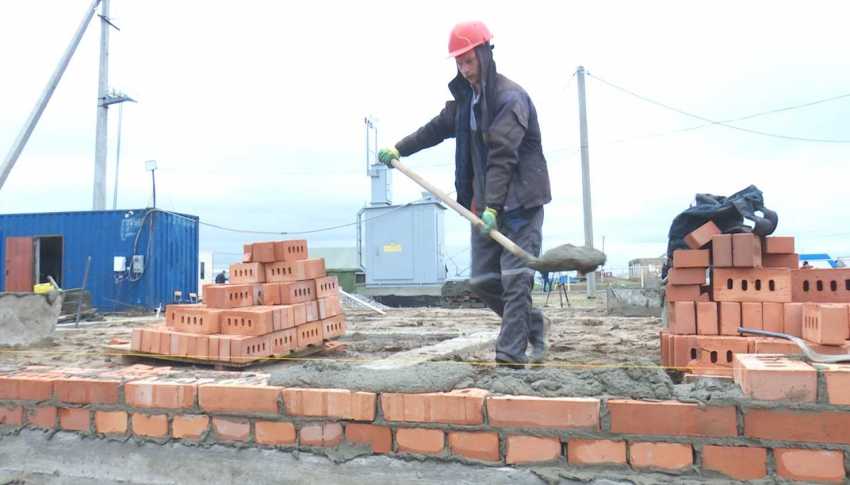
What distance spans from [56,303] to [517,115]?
5917 millimetres

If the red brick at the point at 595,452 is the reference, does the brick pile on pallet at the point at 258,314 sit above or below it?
above

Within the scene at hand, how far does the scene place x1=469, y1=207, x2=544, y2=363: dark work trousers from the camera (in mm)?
2811

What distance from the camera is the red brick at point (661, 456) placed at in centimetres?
187

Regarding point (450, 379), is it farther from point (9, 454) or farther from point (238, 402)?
point (9, 454)

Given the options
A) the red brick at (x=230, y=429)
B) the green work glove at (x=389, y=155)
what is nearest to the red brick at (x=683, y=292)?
the green work glove at (x=389, y=155)

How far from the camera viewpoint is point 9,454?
2719 mm

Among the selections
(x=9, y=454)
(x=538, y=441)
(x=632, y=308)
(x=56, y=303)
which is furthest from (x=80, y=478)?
(x=632, y=308)

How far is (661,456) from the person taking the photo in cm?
188

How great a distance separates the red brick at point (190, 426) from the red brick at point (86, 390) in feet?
1.11

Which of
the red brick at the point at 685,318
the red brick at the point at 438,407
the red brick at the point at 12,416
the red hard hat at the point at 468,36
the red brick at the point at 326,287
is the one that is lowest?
the red brick at the point at 12,416

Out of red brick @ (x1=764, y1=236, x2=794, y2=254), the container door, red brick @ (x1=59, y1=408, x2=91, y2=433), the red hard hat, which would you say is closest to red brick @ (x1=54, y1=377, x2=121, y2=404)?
red brick @ (x1=59, y1=408, x2=91, y2=433)

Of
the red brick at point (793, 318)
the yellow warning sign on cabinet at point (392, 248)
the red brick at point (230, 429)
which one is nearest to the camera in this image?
the red brick at point (230, 429)

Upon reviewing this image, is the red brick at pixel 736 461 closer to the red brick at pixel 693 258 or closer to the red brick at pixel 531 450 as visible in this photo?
the red brick at pixel 531 450

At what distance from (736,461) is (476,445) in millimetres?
815
